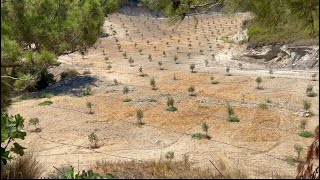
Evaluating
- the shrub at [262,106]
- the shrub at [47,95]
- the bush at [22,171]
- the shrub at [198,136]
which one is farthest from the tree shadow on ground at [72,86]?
the bush at [22,171]

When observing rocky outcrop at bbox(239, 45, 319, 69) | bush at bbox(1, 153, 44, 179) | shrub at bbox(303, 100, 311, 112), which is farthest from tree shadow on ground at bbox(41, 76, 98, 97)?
bush at bbox(1, 153, 44, 179)

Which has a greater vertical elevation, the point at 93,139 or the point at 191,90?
the point at 191,90

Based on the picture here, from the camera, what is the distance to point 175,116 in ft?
40.7

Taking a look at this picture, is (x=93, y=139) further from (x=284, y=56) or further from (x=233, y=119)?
(x=284, y=56)

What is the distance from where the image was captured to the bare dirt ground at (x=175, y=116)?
9.26 metres

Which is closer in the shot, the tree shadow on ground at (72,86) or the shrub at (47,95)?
the shrub at (47,95)

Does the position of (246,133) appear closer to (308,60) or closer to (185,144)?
(185,144)

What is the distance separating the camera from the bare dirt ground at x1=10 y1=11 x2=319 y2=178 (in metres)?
9.26

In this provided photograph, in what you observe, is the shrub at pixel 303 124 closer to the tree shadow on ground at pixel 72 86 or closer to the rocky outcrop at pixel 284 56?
the tree shadow on ground at pixel 72 86

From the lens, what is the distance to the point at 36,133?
11.1 m

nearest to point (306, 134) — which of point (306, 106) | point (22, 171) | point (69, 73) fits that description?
point (306, 106)

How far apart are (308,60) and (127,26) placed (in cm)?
1839

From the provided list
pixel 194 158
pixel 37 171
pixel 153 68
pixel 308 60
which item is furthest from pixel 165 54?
pixel 37 171

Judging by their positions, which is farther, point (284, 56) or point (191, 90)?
point (284, 56)
